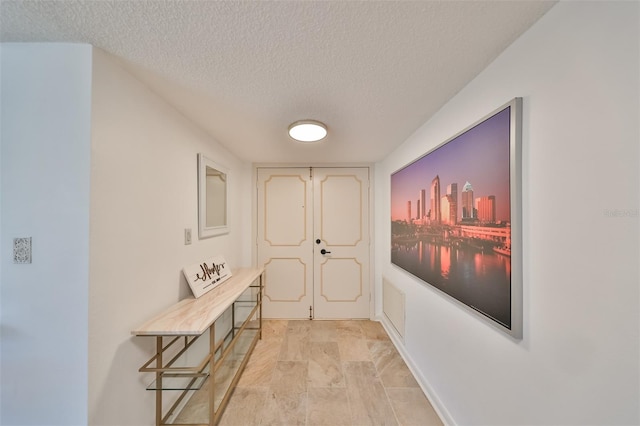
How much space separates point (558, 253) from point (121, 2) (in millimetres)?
1834

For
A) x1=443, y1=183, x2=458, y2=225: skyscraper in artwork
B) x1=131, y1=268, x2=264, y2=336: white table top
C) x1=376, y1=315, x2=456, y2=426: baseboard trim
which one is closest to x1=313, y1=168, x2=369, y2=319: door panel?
x1=376, y1=315, x2=456, y2=426: baseboard trim

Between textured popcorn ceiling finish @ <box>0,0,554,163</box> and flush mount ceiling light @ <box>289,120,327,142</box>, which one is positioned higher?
textured popcorn ceiling finish @ <box>0,0,554,163</box>

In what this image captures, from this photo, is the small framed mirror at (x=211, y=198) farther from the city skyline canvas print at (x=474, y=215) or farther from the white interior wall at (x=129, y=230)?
the city skyline canvas print at (x=474, y=215)

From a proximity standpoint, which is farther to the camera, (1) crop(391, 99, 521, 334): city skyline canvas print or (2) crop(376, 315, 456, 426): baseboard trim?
(2) crop(376, 315, 456, 426): baseboard trim

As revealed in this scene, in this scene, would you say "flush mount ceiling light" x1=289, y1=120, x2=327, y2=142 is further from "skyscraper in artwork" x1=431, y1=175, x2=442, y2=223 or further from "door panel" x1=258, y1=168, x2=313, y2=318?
"door panel" x1=258, y1=168, x2=313, y2=318

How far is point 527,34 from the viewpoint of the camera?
3.11ft

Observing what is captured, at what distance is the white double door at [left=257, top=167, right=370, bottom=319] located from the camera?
325cm

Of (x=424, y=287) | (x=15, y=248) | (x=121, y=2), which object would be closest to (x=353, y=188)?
(x=424, y=287)

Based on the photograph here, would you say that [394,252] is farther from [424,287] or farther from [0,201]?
[0,201]

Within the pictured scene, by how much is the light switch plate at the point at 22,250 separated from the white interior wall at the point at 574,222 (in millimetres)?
2200

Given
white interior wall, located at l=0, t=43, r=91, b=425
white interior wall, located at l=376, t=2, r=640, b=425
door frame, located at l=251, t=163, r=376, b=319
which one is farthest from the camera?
door frame, located at l=251, t=163, r=376, b=319

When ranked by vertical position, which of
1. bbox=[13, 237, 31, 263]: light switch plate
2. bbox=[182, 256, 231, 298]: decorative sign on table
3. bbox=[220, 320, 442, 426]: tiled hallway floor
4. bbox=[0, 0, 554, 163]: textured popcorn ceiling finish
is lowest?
bbox=[220, 320, 442, 426]: tiled hallway floor

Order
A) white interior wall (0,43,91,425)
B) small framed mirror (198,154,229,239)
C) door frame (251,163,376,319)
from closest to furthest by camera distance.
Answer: white interior wall (0,43,91,425), small framed mirror (198,154,229,239), door frame (251,163,376,319)

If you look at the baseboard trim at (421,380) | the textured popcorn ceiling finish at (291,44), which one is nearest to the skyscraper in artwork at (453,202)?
the textured popcorn ceiling finish at (291,44)
